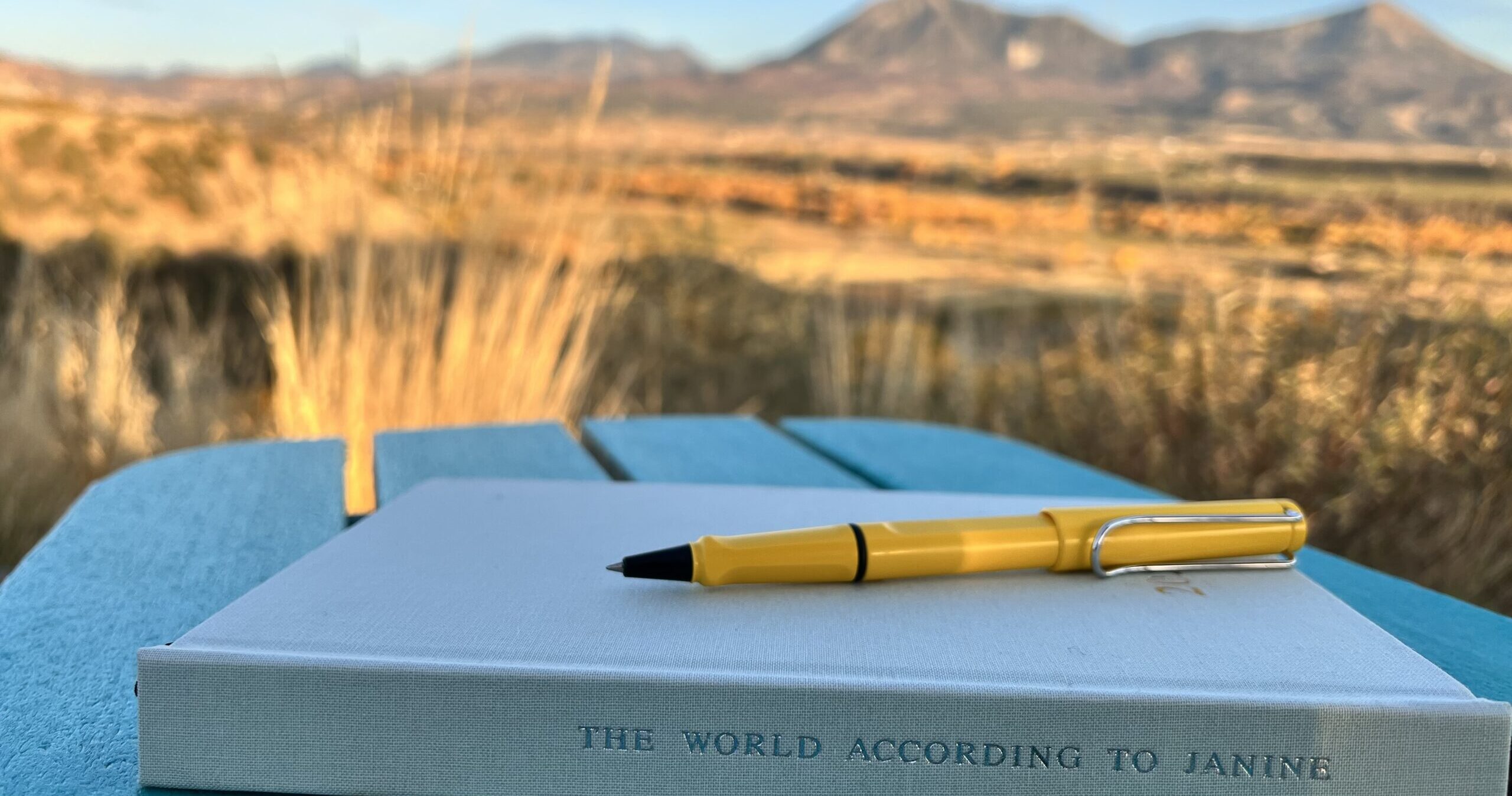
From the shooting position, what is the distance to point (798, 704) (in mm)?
407

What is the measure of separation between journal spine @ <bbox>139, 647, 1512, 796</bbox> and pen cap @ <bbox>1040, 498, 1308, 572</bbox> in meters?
0.17

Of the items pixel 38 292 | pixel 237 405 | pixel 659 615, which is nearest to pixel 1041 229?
pixel 237 405

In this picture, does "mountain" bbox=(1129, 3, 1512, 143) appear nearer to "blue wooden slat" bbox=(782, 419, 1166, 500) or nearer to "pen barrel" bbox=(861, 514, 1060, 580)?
"blue wooden slat" bbox=(782, 419, 1166, 500)

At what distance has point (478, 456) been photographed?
41.5 inches

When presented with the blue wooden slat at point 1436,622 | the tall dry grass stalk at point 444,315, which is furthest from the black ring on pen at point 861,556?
the tall dry grass stalk at point 444,315

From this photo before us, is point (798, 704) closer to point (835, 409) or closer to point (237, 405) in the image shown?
point (835, 409)

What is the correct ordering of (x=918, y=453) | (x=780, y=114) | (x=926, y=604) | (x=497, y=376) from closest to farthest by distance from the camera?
(x=926, y=604) → (x=918, y=453) → (x=497, y=376) → (x=780, y=114)

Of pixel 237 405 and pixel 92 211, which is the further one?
pixel 92 211

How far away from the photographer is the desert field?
1.96m

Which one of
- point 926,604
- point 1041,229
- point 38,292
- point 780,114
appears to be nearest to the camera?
point 926,604

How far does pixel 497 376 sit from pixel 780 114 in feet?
13.7

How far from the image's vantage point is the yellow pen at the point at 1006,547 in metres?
0.51

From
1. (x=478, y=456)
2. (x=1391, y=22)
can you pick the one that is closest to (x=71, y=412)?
(x=478, y=456)

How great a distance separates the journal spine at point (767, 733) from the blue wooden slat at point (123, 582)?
0.06m
